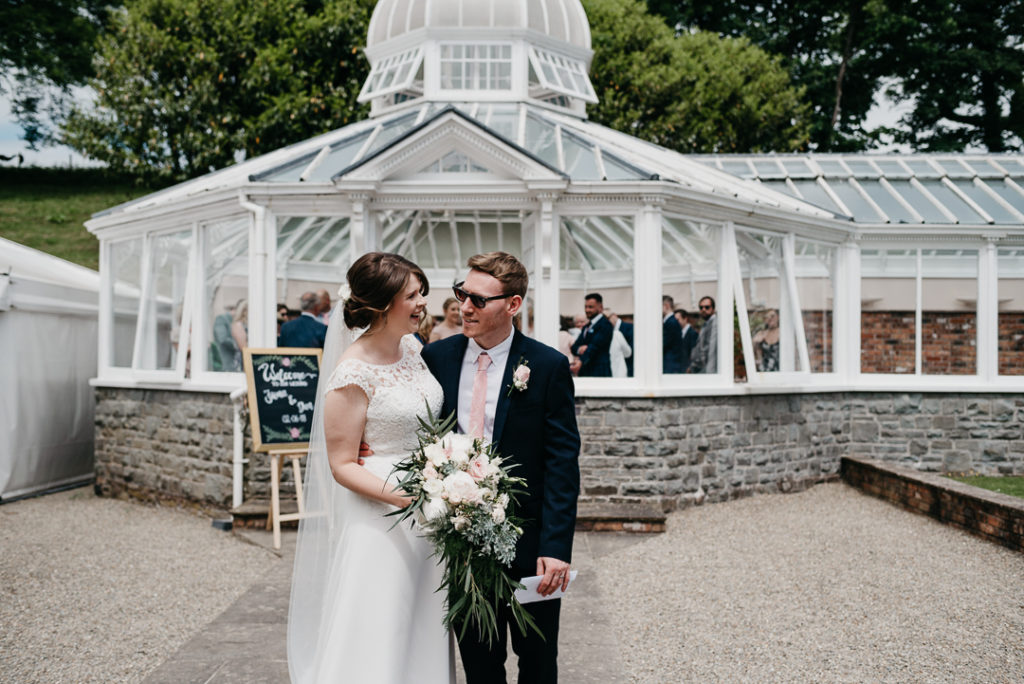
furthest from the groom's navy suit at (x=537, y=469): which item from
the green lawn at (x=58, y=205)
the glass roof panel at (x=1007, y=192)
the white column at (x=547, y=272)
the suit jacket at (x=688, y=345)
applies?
the green lawn at (x=58, y=205)

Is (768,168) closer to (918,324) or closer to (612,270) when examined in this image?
(918,324)

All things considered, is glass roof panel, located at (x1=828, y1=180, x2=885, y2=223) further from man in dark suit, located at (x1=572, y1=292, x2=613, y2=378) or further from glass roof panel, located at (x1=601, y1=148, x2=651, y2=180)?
man in dark suit, located at (x1=572, y1=292, x2=613, y2=378)

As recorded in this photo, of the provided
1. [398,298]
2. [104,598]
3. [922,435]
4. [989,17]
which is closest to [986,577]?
[922,435]

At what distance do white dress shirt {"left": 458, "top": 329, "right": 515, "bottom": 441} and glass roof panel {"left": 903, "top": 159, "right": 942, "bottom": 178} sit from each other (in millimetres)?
11243

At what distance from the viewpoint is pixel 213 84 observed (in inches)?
693

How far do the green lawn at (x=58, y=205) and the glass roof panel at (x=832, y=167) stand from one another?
16058 mm

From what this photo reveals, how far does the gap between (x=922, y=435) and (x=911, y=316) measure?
1.56m

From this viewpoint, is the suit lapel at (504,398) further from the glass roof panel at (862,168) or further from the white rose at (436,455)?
the glass roof panel at (862,168)

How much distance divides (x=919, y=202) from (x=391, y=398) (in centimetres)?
1056

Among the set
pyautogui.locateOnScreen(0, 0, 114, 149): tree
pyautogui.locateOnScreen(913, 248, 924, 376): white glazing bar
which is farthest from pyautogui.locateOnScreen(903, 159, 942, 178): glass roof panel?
pyautogui.locateOnScreen(0, 0, 114, 149): tree

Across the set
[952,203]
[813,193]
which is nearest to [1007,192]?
[952,203]

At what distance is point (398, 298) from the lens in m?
2.78

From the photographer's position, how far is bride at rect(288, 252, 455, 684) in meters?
2.70

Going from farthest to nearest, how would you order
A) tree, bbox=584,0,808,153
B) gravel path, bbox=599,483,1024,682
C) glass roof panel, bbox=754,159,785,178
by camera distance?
tree, bbox=584,0,808,153, glass roof panel, bbox=754,159,785,178, gravel path, bbox=599,483,1024,682
